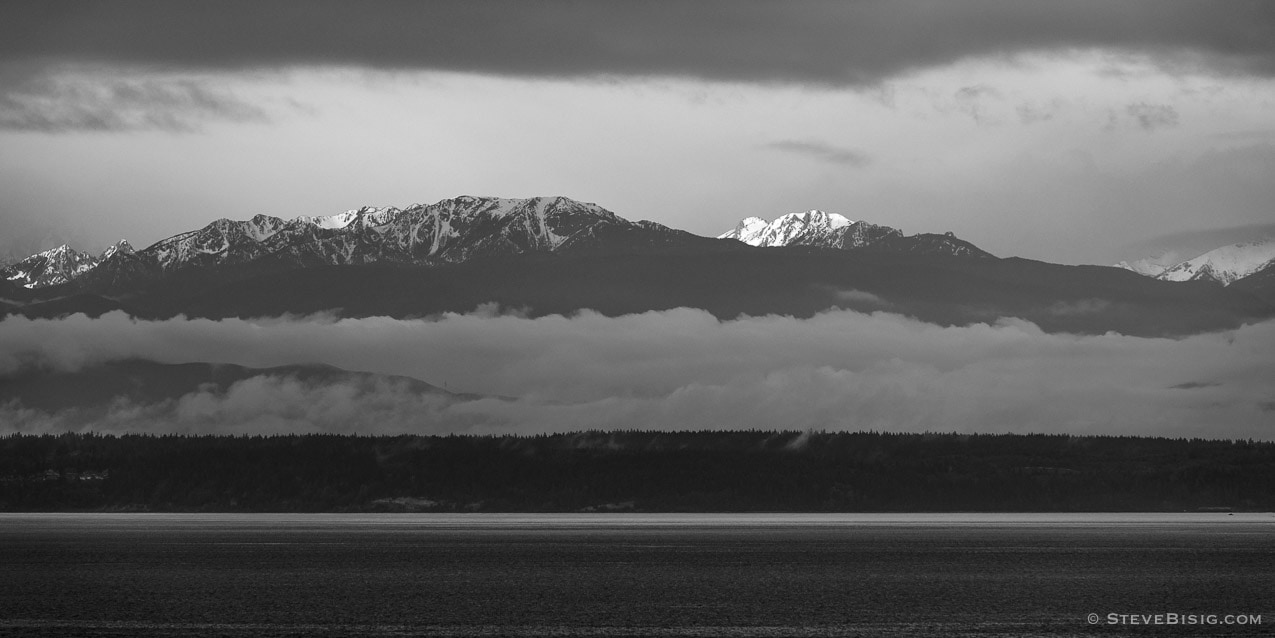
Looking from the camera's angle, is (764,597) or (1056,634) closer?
(1056,634)

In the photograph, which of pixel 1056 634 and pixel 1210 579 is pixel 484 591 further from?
pixel 1210 579

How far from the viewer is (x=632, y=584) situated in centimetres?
16350

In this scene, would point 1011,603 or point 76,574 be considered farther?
point 76,574

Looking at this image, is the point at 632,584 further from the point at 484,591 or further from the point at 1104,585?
the point at 1104,585

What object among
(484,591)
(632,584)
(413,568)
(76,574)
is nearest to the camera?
(484,591)

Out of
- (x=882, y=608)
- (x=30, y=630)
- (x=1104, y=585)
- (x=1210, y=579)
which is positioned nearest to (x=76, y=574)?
(x=30, y=630)

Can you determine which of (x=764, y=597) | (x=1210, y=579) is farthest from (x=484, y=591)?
(x=1210, y=579)

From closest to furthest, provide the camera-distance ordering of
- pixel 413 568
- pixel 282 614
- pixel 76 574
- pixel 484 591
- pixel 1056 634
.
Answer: pixel 1056 634, pixel 282 614, pixel 484 591, pixel 76 574, pixel 413 568

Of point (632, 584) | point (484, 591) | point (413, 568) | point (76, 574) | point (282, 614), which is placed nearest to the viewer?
point (282, 614)

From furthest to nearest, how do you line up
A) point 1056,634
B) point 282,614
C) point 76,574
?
1. point 76,574
2. point 282,614
3. point 1056,634

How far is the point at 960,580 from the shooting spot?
556 ft

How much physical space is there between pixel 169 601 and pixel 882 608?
6321 cm

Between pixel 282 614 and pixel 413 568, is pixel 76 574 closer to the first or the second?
pixel 413 568

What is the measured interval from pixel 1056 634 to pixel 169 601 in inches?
3065
